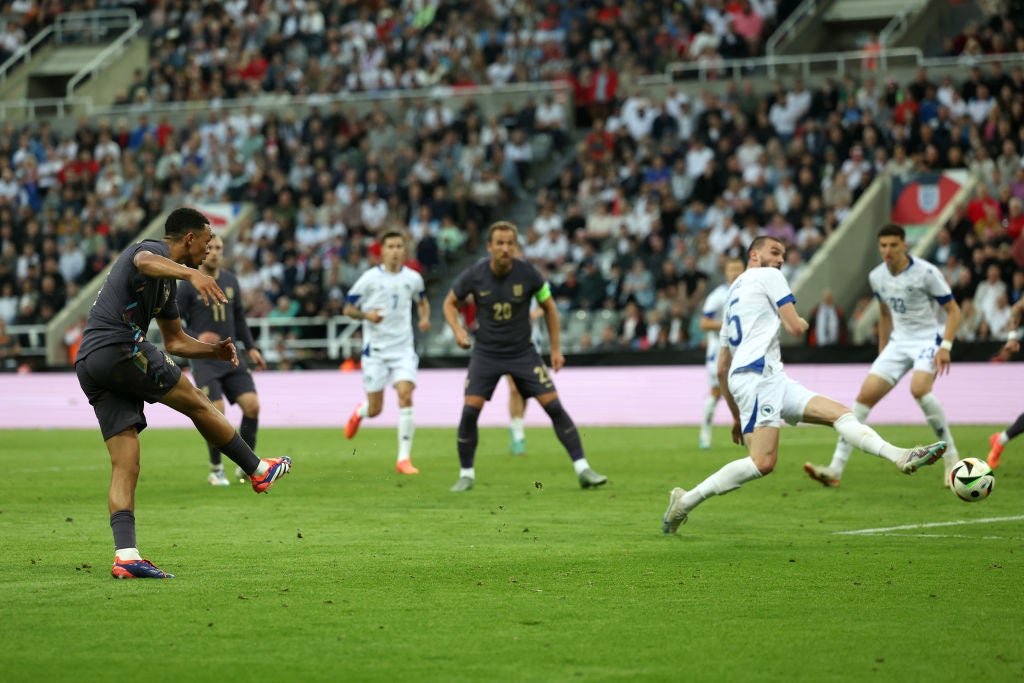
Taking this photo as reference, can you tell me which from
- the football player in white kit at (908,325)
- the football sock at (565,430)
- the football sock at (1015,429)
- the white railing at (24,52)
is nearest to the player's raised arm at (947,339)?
the football player in white kit at (908,325)

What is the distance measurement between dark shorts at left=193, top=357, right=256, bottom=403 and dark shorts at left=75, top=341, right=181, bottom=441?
626 centimetres

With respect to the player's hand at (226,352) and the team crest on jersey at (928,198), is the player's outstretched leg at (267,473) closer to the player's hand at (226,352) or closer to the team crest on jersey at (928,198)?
the player's hand at (226,352)

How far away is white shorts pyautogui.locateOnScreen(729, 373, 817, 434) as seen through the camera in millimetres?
9859

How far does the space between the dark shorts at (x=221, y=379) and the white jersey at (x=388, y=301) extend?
1.90 m

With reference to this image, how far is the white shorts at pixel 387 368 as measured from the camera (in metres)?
16.4

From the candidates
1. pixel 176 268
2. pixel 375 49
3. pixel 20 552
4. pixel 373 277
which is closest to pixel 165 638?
pixel 176 268

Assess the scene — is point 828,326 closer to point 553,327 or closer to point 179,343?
point 553,327

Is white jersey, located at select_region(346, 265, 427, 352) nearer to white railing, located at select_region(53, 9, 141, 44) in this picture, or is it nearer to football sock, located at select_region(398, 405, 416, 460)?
football sock, located at select_region(398, 405, 416, 460)

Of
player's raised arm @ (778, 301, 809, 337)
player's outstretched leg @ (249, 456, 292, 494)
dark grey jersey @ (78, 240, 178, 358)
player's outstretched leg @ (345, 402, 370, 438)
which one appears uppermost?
dark grey jersey @ (78, 240, 178, 358)

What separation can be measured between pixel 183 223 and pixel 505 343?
5.77 metres

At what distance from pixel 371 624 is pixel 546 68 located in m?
26.4

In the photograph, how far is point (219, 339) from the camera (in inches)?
579

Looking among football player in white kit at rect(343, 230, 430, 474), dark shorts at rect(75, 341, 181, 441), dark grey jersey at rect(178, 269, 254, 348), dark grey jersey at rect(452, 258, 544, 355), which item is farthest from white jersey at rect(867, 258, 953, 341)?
dark shorts at rect(75, 341, 181, 441)

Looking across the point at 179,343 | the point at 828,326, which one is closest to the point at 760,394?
the point at 179,343
